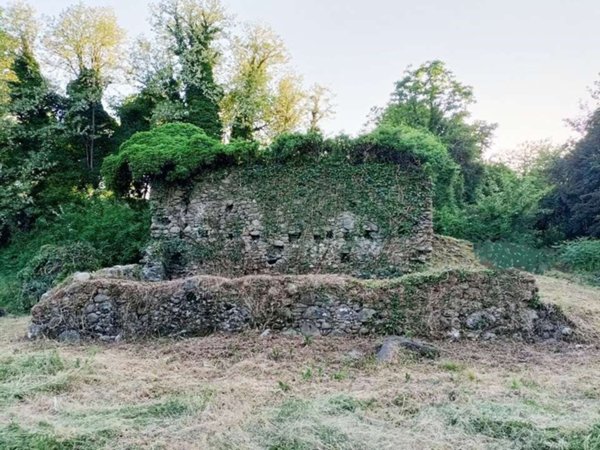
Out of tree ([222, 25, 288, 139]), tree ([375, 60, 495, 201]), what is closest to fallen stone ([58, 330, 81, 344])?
tree ([222, 25, 288, 139])

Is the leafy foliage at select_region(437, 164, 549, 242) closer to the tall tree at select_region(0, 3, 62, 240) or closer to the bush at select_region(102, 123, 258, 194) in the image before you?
the bush at select_region(102, 123, 258, 194)

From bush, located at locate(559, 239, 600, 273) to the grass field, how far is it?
8.94 m

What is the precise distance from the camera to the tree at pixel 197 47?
18234mm

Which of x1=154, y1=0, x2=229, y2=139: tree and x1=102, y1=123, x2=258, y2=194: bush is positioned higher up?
x1=154, y1=0, x2=229, y2=139: tree

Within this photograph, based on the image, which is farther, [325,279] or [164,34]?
[164,34]

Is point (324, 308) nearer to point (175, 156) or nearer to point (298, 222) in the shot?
point (298, 222)

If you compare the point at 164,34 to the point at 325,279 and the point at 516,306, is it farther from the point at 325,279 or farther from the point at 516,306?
the point at 516,306

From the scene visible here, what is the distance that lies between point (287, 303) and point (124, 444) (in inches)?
139

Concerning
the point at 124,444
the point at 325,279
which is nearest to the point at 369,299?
the point at 325,279

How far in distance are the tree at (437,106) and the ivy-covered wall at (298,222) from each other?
1495 cm

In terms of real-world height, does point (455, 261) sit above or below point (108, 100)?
below

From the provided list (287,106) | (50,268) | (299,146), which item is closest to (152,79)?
(287,106)

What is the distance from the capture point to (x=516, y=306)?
21.0 feet

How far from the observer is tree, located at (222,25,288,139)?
21062mm
